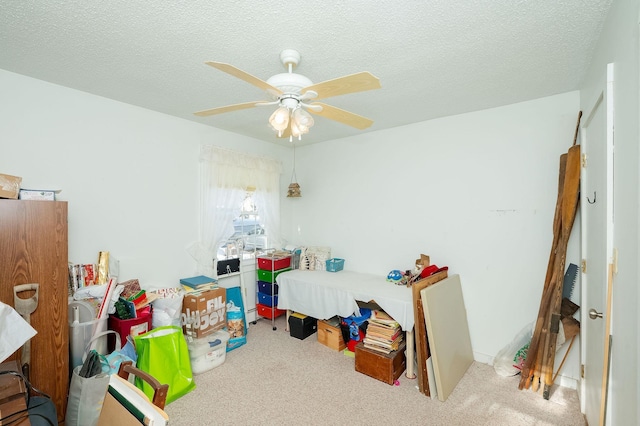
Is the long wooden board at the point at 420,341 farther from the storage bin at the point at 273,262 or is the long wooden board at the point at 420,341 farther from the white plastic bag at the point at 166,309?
the white plastic bag at the point at 166,309

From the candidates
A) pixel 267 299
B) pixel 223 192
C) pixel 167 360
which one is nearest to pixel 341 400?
pixel 167 360

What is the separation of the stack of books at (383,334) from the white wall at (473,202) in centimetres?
84

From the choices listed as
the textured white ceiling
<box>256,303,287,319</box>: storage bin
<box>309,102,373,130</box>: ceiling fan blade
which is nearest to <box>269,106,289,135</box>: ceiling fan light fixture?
<box>309,102,373,130</box>: ceiling fan blade

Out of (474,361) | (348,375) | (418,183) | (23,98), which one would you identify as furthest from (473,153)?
(23,98)

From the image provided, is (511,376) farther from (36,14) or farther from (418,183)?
(36,14)

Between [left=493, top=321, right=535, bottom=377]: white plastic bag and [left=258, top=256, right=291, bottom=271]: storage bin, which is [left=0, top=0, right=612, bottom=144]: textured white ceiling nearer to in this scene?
[left=258, top=256, right=291, bottom=271]: storage bin

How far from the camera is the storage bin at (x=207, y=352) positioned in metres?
2.69

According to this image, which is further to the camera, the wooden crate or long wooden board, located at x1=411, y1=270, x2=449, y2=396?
the wooden crate

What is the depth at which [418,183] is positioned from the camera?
130 inches

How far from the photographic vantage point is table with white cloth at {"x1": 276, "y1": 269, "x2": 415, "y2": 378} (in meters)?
2.65

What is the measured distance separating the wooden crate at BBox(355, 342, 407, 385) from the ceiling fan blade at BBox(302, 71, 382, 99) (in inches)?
89.1

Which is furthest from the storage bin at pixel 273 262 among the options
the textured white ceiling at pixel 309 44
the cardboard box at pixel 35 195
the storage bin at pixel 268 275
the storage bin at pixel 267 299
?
the cardboard box at pixel 35 195

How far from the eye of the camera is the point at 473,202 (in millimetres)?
2943

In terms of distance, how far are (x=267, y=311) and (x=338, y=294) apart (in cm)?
126
